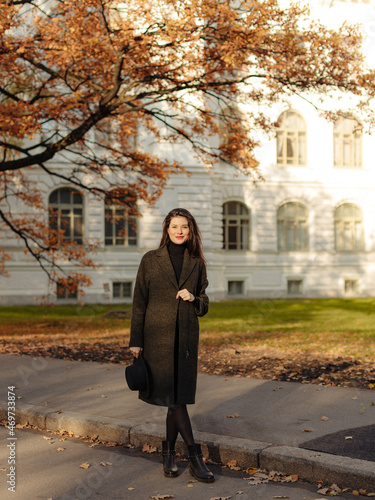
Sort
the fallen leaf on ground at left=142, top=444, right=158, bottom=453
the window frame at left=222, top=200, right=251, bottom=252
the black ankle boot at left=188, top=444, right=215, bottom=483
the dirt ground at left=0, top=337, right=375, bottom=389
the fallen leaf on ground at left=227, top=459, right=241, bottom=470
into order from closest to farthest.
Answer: the black ankle boot at left=188, top=444, right=215, bottom=483 → the fallen leaf on ground at left=227, top=459, right=241, bottom=470 → the fallen leaf on ground at left=142, top=444, right=158, bottom=453 → the dirt ground at left=0, top=337, right=375, bottom=389 → the window frame at left=222, top=200, right=251, bottom=252

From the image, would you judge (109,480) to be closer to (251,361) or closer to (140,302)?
(140,302)

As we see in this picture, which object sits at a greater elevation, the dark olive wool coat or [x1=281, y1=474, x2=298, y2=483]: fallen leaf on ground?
the dark olive wool coat

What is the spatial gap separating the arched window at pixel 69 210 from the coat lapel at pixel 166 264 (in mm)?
24769

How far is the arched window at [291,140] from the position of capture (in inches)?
1324

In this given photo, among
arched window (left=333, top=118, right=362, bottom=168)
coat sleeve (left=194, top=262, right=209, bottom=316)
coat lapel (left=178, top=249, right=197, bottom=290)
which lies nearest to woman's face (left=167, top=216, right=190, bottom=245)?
coat lapel (left=178, top=249, right=197, bottom=290)

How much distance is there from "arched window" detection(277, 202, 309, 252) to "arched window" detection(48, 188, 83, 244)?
10.3m

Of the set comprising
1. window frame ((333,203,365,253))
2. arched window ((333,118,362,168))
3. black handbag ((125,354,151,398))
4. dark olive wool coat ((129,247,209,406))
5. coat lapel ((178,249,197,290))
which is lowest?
black handbag ((125,354,151,398))

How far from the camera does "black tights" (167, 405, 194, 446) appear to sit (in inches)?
206

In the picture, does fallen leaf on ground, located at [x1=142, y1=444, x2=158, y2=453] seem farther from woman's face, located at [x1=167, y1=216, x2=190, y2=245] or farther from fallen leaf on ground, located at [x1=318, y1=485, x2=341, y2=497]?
woman's face, located at [x1=167, y1=216, x2=190, y2=245]

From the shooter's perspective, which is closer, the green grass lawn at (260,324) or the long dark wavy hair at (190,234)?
the long dark wavy hair at (190,234)

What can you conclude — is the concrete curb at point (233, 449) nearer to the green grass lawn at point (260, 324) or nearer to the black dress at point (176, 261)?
the black dress at point (176, 261)

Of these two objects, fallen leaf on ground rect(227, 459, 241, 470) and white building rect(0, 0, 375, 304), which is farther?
white building rect(0, 0, 375, 304)

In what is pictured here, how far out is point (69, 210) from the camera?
2984cm

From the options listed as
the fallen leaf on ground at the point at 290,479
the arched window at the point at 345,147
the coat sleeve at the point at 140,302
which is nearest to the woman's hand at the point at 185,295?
the coat sleeve at the point at 140,302
